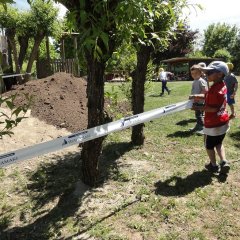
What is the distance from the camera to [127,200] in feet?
15.9

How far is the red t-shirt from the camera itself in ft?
17.2

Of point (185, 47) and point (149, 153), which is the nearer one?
point (149, 153)

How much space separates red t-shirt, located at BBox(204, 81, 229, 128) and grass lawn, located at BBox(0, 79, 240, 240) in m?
0.93

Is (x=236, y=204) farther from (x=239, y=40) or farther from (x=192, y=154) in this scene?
(x=239, y=40)

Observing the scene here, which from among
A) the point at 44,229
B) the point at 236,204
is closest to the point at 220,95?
the point at 236,204

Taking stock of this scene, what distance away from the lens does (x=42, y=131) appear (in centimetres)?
816

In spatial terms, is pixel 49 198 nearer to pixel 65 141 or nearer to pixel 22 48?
pixel 65 141

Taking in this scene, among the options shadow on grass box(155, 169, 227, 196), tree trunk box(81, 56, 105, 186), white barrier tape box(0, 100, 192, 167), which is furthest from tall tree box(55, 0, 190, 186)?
shadow on grass box(155, 169, 227, 196)

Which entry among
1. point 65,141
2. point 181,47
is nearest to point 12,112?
point 65,141

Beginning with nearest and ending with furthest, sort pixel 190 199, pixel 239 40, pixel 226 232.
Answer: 1. pixel 226 232
2. pixel 190 199
3. pixel 239 40

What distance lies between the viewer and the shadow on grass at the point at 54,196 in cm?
410

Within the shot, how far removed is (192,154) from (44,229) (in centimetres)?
→ 364

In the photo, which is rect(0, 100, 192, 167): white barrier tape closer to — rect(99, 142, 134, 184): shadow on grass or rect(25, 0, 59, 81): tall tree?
rect(99, 142, 134, 184): shadow on grass

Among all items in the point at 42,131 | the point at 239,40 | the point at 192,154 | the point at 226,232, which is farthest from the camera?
the point at 239,40
